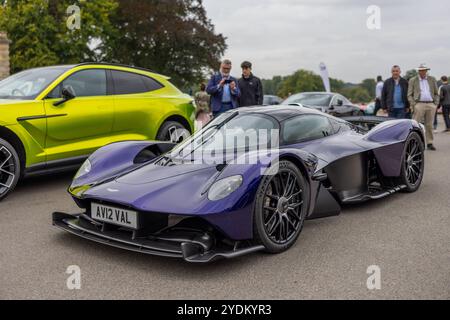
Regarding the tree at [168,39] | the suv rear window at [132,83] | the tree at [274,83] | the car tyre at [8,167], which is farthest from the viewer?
the tree at [274,83]

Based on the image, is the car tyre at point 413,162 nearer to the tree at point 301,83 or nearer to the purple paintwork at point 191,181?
the purple paintwork at point 191,181

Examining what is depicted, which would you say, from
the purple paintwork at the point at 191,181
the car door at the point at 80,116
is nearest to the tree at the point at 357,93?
the car door at the point at 80,116

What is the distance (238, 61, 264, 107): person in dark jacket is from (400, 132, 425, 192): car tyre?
3.02 meters

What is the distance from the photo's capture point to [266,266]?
3.71 metres

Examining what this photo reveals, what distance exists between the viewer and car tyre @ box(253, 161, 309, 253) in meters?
3.75

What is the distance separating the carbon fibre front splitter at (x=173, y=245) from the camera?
3406mm

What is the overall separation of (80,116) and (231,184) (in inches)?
140

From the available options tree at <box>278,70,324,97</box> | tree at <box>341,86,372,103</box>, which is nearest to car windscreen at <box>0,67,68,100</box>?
tree at <box>278,70,324,97</box>

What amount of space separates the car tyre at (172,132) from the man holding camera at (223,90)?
2.37ft

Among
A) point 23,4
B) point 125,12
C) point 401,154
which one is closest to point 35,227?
point 401,154

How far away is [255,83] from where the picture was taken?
28.3 feet

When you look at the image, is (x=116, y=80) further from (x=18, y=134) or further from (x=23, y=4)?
(x=23, y=4)

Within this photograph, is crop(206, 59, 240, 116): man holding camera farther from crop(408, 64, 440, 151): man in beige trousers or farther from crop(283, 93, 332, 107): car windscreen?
crop(283, 93, 332, 107): car windscreen

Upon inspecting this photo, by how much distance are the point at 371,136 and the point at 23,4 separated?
25673mm
